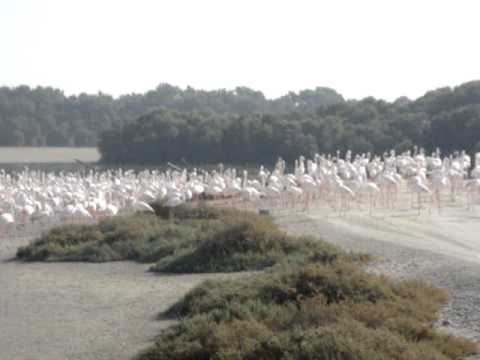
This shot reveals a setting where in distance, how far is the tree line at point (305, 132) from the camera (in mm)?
52719

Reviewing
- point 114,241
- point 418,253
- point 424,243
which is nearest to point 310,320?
point 418,253

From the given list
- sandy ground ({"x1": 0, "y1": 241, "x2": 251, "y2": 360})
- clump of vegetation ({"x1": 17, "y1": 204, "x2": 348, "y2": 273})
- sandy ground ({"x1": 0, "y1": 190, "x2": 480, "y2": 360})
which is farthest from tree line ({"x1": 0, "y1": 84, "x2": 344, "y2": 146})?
sandy ground ({"x1": 0, "y1": 241, "x2": 251, "y2": 360})

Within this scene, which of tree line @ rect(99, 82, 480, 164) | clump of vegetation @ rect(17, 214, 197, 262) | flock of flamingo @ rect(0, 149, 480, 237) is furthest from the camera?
tree line @ rect(99, 82, 480, 164)

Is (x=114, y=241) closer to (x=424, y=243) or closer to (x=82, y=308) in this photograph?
(x=424, y=243)

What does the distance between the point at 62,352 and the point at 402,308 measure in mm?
4384

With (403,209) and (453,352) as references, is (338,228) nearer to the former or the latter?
(403,209)

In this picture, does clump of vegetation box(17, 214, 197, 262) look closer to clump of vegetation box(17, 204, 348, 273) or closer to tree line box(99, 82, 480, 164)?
clump of vegetation box(17, 204, 348, 273)

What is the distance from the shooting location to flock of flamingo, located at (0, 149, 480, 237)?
29000 mm

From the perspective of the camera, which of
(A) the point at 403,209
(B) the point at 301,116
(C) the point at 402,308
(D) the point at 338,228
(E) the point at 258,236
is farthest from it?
(B) the point at 301,116

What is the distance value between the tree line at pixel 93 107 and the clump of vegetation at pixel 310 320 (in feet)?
258

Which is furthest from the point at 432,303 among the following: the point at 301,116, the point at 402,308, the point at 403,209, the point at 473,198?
the point at 301,116

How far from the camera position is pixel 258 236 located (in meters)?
20.3

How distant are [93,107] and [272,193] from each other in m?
78.7

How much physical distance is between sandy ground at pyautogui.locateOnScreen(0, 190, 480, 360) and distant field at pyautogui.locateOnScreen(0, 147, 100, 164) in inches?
2152
